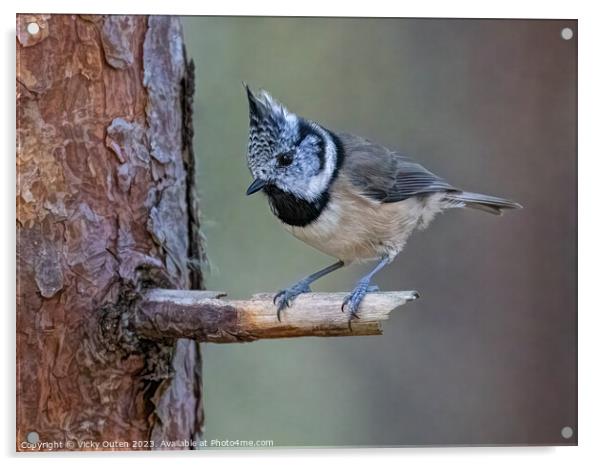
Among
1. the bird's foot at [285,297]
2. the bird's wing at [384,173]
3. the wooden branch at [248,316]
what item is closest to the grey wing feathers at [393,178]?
the bird's wing at [384,173]

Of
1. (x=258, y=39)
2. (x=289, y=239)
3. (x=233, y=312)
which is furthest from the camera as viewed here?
(x=289, y=239)

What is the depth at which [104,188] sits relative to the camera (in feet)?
5.46

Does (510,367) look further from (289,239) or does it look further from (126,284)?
(126,284)

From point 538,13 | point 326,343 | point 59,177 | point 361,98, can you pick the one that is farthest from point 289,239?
point 538,13

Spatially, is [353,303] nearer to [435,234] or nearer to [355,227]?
[355,227]

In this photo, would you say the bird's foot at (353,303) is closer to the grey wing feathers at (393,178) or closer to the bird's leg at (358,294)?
the bird's leg at (358,294)

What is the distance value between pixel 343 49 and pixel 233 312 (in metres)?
0.78

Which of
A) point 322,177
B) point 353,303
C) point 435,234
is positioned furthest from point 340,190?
point 353,303

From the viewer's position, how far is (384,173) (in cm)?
196

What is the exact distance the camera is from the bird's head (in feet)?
5.48

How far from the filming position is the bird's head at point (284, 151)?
1.67m

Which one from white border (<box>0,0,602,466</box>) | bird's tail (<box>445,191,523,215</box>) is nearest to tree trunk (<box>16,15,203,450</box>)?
white border (<box>0,0,602,466</box>)

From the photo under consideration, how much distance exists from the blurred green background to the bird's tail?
0.03 meters

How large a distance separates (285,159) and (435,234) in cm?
52
